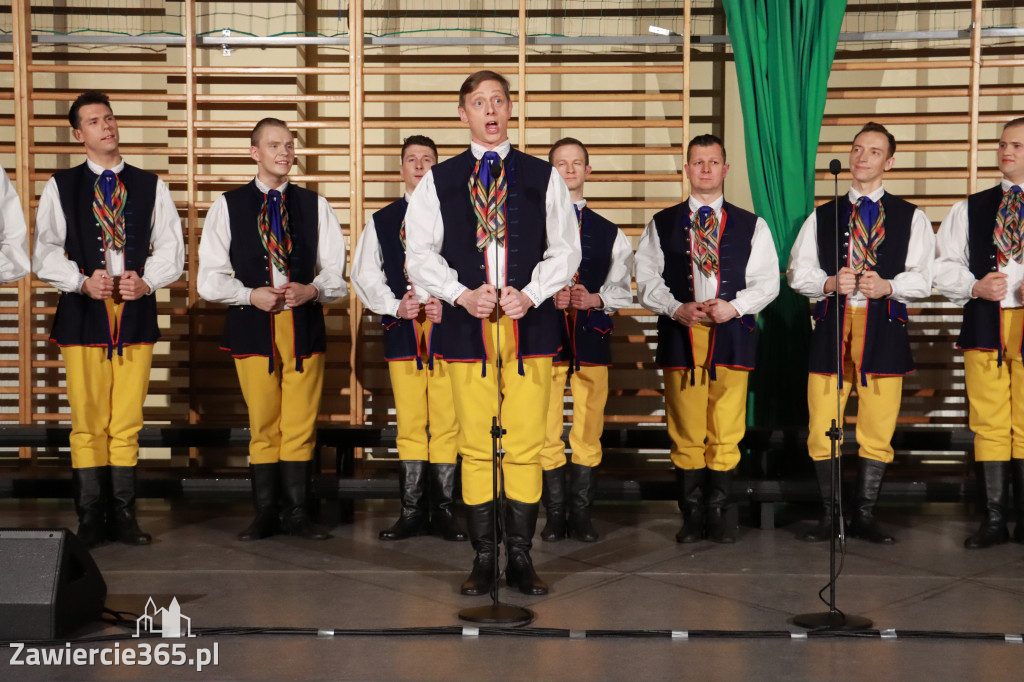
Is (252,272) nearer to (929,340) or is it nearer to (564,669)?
(564,669)

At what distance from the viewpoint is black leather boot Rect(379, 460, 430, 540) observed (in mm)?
4176

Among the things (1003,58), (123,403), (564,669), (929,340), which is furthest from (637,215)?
(564,669)

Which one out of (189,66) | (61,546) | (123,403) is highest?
(189,66)

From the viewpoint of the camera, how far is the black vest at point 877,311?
13.2 ft

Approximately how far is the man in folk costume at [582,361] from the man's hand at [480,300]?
1012mm

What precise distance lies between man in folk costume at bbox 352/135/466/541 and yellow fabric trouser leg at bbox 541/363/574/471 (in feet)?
1.18

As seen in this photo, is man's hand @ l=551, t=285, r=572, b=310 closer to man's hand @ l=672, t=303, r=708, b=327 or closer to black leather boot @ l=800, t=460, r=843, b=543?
man's hand @ l=672, t=303, r=708, b=327

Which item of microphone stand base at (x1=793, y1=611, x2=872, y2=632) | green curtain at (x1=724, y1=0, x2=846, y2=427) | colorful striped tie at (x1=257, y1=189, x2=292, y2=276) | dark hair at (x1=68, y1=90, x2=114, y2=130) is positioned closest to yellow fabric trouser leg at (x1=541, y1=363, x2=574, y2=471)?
green curtain at (x1=724, y1=0, x2=846, y2=427)

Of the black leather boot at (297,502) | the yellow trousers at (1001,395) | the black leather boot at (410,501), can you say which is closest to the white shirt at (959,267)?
the yellow trousers at (1001,395)

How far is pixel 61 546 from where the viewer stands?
9.14ft

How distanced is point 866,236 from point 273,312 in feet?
7.56

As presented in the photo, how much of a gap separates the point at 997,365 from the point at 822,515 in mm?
884

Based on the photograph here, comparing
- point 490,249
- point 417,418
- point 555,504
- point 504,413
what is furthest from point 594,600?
point 417,418

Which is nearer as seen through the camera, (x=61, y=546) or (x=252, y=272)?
(x=61, y=546)
